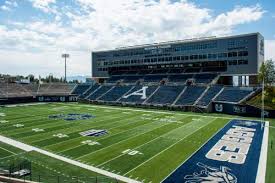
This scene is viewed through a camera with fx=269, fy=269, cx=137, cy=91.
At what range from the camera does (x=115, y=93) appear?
213ft

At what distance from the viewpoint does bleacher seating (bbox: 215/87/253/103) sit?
46431 mm

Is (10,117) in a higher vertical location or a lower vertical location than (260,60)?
lower

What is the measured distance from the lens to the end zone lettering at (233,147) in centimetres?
2100

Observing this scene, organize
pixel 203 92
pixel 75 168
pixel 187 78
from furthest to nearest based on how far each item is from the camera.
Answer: pixel 187 78
pixel 203 92
pixel 75 168

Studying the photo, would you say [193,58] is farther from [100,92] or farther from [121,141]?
[121,141]

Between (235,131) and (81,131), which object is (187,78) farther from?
(81,131)

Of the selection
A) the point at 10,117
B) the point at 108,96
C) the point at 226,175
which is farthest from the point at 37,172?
the point at 108,96

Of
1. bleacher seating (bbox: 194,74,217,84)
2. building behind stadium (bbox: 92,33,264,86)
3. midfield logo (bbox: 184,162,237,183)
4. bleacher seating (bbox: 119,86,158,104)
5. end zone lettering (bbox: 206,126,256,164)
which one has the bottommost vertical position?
midfield logo (bbox: 184,162,237,183)

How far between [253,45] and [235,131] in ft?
95.5

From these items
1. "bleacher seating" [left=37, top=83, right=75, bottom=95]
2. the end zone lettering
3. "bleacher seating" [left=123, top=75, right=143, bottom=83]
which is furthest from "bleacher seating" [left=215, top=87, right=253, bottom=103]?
"bleacher seating" [left=37, top=83, right=75, bottom=95]

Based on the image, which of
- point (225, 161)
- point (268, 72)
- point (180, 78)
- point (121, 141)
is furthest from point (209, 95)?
point (225, 161)

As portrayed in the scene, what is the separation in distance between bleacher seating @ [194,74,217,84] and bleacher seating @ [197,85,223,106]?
544 centimetres

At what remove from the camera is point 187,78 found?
6306 cm

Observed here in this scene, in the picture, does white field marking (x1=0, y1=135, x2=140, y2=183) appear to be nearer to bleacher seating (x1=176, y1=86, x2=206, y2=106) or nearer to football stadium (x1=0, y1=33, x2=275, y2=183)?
football stadium (x1=0, y1=33, x2=275, y2=183)
